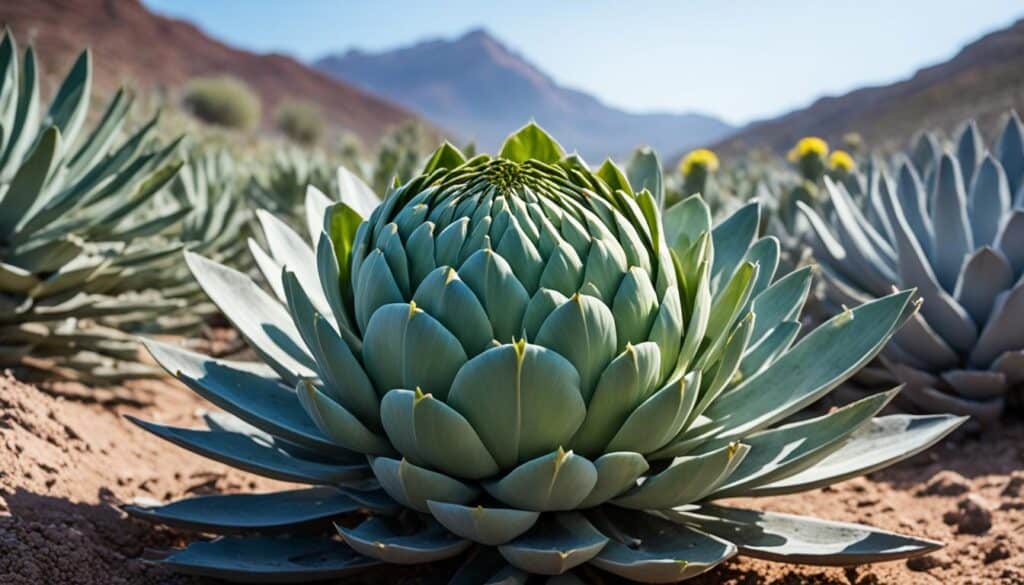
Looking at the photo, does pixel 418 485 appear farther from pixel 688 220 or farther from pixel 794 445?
pixel 688 220

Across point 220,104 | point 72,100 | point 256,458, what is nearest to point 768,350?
point 256,458

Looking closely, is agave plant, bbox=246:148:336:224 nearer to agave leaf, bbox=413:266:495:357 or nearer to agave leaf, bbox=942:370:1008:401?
agave leaf, bbox=942:370:1008:401

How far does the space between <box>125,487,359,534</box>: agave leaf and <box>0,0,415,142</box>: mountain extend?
1435 inches

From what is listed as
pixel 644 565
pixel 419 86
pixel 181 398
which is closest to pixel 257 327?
pixel 644 565

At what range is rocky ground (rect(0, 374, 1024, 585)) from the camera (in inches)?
75.7

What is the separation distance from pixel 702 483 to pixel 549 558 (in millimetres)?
303

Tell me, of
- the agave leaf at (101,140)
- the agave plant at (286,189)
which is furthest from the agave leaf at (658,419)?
the agave plant at (286,189)

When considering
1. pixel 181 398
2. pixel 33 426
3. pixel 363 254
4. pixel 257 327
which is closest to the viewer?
pixel 363 254

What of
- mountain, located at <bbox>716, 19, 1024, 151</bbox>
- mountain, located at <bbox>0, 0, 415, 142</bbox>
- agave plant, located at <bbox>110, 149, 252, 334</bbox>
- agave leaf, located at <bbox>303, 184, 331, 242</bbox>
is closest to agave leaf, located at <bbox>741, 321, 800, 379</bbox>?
agave leaf, located at <bbox>303, 184, 331, 242</bbox>

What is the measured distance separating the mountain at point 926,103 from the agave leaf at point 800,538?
1478 centimetres

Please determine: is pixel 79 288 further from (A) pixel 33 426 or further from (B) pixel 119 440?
(A) pixel 33 426

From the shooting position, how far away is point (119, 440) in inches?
113

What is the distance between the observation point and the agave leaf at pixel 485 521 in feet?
4.95

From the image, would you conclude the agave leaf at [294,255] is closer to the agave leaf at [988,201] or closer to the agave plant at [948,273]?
the agave plant at [948,273]
